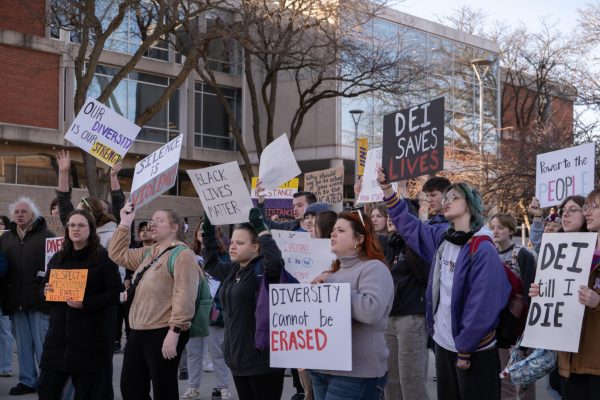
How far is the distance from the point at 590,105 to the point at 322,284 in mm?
20156

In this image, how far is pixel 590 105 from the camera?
23.5 metres

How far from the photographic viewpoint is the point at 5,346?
1087cm

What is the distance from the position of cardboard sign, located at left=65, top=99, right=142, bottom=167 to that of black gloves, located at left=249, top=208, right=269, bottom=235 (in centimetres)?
336

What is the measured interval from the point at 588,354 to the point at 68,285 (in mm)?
4142

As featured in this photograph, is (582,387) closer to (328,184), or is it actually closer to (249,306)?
(249,306)

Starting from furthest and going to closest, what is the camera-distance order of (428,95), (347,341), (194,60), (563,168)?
(428,95)
(194,60)
(563,168)
(347,341)

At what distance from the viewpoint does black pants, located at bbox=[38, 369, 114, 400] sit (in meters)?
6.79

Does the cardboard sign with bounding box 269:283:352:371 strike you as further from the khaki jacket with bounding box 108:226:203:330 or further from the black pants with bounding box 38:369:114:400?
the black pants with bounding box 38:369:114:400

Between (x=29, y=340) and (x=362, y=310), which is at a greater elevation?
(x=362, y=310)

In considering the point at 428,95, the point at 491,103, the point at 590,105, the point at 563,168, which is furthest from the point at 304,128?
the point at 563,168

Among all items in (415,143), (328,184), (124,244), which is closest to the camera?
(415,143)

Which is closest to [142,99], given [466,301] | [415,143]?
[415,143]

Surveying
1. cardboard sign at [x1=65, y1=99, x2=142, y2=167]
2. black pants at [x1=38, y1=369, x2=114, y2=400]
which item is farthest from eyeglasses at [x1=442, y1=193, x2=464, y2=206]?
cardboard sign at [x1=65, y1=99, x2=142, y2=167]

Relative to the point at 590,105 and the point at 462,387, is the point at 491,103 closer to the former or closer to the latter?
the point at 590,105
